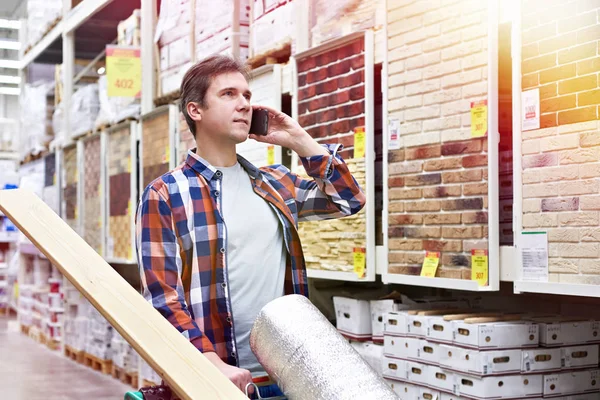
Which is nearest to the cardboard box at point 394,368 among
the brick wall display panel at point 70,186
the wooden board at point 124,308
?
the wooden board at point 124,308

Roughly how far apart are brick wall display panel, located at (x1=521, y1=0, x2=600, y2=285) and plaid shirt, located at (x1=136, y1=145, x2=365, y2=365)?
4.15 ft

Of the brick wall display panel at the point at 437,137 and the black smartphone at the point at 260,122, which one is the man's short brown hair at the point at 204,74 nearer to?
the black smartphone at the point at 260,122

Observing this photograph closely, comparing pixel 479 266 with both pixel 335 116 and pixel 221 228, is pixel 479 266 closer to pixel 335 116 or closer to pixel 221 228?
pixel 335 116

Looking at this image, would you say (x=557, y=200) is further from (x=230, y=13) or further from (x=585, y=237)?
(x=230, y=13)

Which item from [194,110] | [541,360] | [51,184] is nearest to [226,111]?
[194,110]

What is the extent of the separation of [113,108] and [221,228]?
6.14m

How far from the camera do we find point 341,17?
4.55m

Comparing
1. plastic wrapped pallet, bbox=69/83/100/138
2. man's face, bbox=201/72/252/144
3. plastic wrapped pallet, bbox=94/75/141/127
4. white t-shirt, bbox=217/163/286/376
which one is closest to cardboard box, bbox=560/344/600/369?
white t-shirt, bbox=217/163/286/376

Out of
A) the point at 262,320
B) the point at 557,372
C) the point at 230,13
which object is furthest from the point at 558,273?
the point at 230,13

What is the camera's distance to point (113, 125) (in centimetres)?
809

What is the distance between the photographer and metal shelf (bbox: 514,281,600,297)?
121 inches

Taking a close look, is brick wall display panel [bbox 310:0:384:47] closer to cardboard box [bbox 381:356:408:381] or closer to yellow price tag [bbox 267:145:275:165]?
yellow price tag [bbox 267:145:275:165]

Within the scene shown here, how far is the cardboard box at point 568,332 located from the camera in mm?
3475

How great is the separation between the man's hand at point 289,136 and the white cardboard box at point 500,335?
126cm
